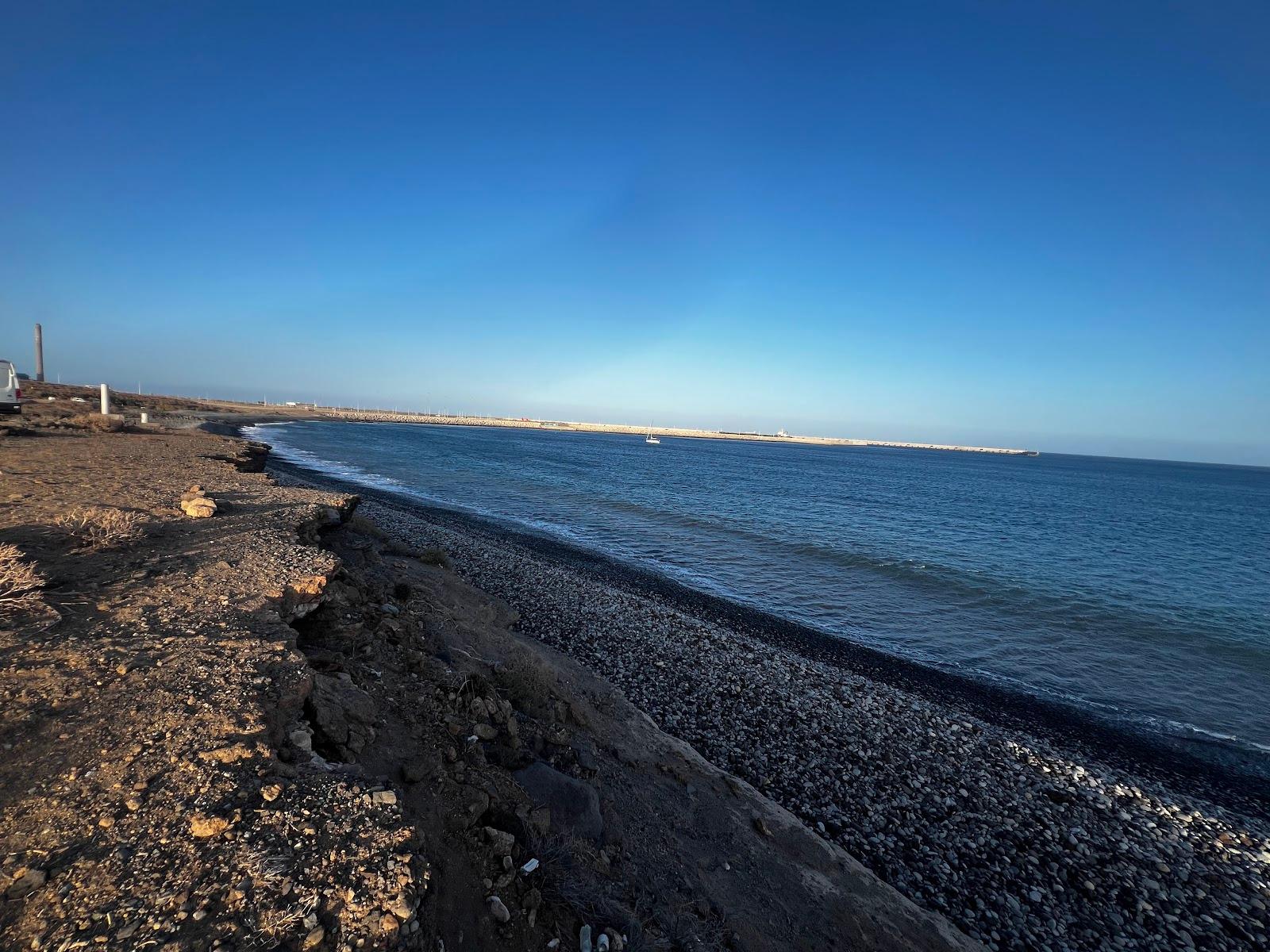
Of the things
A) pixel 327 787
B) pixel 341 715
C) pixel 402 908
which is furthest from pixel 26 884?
pixel 341 715

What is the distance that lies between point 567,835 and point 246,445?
31.6 metres

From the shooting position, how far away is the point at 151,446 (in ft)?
69.0

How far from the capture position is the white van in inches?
946

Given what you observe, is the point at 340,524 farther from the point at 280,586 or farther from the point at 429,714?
the point at 429,714

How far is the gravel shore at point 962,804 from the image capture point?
277 inches

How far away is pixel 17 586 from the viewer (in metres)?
5.73

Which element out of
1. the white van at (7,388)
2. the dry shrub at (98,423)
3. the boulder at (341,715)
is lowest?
the boulder at (341,715)

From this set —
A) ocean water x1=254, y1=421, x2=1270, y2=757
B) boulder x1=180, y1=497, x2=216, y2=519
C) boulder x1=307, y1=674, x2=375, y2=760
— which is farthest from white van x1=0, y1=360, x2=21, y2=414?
boulder x1=307, y1=674, x2=375, y2=760

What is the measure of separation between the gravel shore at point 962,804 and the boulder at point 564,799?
151 inches

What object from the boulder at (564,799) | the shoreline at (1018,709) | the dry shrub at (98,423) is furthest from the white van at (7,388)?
the boulder at (564,799)

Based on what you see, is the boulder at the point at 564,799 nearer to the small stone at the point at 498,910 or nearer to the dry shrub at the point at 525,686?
the small stone at the point at 498,910

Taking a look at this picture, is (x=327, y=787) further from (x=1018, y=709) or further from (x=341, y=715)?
(x=1018, y=709)

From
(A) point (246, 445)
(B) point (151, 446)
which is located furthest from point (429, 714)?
(A) point (246, 445)

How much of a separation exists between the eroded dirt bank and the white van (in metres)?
22.7
